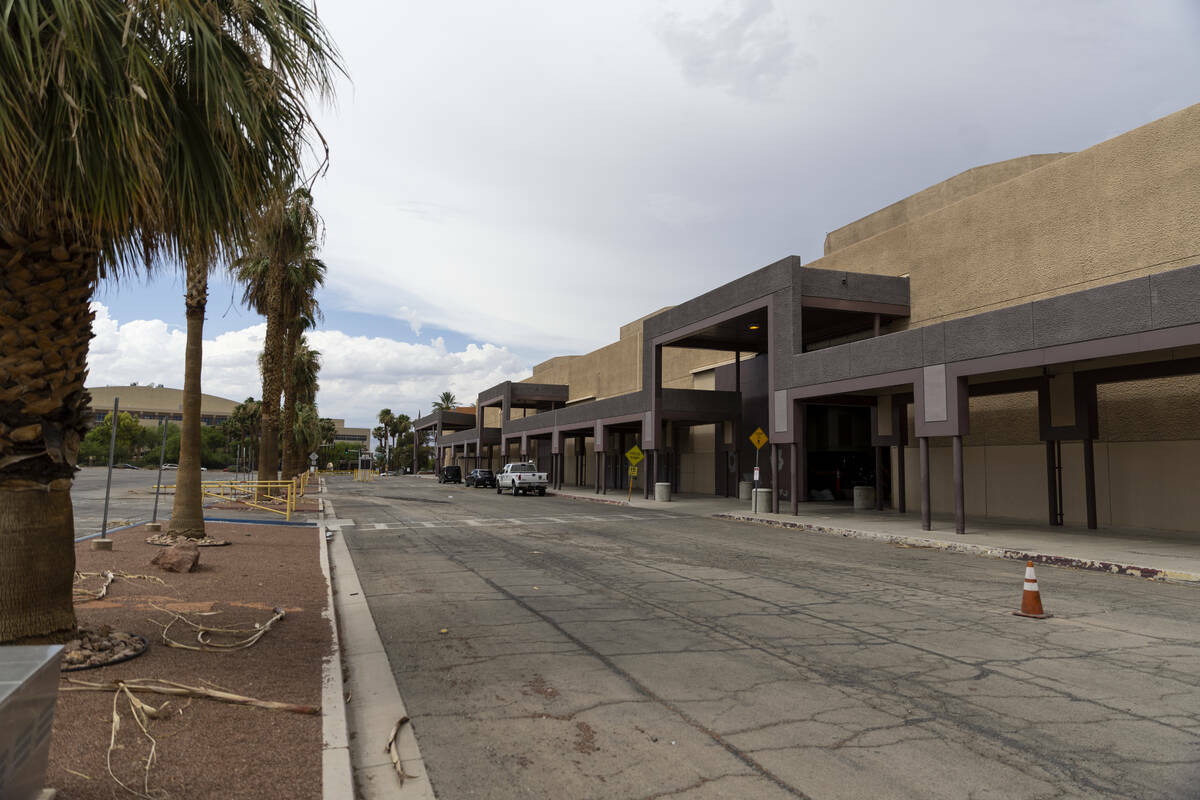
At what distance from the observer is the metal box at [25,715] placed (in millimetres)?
2734

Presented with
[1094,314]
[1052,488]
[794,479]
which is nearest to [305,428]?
[794,479]

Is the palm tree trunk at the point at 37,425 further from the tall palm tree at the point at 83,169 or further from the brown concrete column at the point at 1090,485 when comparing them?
the brown concrete column at the point at 1090,485

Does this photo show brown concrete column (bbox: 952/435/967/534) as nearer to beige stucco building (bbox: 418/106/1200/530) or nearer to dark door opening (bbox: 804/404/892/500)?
beige stucco building (bbox: 418/106/1200/530)

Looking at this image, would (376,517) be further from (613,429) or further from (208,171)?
(613,429)


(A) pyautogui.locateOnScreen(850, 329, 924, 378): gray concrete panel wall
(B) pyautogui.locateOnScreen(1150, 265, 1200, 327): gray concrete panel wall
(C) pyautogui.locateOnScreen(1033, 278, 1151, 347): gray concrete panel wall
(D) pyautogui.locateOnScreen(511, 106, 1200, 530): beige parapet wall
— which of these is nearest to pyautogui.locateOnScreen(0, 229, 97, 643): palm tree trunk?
(B) pyautogui.locateOnScreen(1150, 265, 1200, 327): gray concrete panel wall

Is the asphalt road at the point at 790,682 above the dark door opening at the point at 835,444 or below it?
below

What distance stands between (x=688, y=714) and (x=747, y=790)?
1254 mm

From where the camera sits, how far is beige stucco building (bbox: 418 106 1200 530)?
17297mm

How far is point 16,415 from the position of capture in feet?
17.5

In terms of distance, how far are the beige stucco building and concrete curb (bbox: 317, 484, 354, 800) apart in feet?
51.6

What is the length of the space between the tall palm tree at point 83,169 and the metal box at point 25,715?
2954 millimetres

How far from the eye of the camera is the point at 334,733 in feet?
15.1

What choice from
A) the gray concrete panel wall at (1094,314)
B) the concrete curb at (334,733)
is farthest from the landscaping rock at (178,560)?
the gray concrete panel wall at (1094,314)

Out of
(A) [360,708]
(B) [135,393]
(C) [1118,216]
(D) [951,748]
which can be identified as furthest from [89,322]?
(B) [135,393]
